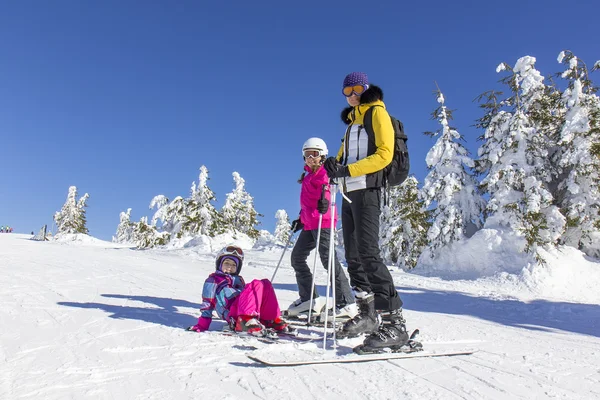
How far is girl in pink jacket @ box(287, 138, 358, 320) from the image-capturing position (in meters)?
4.90

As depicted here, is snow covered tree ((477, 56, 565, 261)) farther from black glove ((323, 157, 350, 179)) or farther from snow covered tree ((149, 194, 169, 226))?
snow covered tree ((149, 194, 169, 226))

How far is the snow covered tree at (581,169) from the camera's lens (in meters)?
14.9

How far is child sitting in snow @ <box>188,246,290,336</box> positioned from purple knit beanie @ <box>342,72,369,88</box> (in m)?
2.24

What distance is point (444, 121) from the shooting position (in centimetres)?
1972

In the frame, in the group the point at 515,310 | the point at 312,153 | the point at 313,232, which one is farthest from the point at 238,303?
the point at 515,310

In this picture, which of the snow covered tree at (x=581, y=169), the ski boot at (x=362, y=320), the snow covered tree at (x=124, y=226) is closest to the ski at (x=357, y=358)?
the ski boot at (x=362, y=320)

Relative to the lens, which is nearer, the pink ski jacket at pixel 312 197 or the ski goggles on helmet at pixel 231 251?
the ski goggles on helmet at pixel 231 251

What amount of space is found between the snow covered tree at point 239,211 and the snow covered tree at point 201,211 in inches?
144

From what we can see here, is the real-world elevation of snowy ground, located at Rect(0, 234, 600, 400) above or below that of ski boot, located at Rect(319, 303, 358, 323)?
below

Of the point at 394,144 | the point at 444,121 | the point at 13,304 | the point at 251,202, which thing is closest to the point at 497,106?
the point at 444,121

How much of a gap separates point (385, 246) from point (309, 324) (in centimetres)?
1921

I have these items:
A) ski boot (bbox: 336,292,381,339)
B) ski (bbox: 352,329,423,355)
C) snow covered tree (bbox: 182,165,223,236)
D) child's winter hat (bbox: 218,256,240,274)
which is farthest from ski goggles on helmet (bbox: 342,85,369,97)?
snow covered tree (bbox: 182,165,223,236)

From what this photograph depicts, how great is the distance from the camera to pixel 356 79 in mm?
3902

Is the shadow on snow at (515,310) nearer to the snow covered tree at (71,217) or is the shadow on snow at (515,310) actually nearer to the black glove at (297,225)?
the black glove at (297,225)
